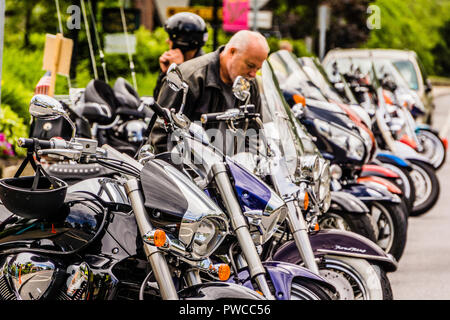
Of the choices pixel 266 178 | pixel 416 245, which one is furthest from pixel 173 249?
pixel 416 245

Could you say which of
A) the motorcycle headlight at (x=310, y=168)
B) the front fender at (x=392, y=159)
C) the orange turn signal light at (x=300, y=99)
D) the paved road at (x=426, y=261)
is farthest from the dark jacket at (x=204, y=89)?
the front fender at (x=392, y=159)

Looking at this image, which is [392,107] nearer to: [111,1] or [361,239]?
[361,239]

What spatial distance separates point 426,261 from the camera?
6.86 m

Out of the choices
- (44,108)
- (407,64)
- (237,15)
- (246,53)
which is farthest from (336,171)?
(407,64)

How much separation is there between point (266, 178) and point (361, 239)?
2.19 ft

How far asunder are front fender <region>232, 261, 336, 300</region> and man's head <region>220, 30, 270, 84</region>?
1596 millimetres

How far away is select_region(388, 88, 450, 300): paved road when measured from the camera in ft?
19.2

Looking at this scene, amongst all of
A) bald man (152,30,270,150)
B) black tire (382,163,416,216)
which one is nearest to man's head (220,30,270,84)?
bald man (152,30,270,150)

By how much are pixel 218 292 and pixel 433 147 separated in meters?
8.63

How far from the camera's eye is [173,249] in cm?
292

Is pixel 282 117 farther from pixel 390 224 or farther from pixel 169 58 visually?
pixel 390 224

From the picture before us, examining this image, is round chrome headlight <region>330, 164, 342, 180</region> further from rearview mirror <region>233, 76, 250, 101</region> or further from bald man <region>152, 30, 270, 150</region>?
A: rearview mirror <region>233, 76, 250, 101</region>

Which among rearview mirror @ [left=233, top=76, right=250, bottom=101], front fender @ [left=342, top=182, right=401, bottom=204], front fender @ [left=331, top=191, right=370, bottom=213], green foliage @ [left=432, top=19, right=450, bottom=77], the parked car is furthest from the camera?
green foliage @ [left=432, top=19, right=450, bottom=77]

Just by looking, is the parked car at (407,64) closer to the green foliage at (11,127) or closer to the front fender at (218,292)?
the green foliage at (11,127)
